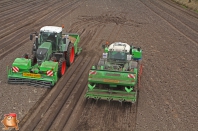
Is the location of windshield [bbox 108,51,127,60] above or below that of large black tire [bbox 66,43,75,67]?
above

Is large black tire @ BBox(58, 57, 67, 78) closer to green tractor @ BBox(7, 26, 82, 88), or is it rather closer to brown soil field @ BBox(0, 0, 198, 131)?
green tractor @ BBox(7, 26, 82, 88)

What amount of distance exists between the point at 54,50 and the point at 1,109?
5.21 meters

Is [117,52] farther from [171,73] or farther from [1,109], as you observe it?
[1,109]

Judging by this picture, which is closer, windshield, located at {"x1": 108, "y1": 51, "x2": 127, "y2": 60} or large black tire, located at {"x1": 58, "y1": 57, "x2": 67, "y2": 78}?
windshield, located at {"x1": 108, "y1": 51, "x2": 127, "y2": 60}

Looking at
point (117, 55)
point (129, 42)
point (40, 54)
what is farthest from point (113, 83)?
point (129, 42)

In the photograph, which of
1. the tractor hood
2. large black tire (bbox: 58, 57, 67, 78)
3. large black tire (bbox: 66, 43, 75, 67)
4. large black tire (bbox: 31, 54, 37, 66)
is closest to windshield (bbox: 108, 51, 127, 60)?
large black tire (bbox: 58, 57, 67, 78)

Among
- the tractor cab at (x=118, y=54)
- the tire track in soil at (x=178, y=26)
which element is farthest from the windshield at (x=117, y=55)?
the tire track in soil at (x=178, y=26)

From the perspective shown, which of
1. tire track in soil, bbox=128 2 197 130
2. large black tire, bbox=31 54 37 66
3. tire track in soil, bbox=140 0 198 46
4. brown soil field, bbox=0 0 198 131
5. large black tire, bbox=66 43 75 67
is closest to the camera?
brown soil field, bbox=0 0 198 131

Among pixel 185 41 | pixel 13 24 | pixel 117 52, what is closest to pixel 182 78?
pixel 117 52

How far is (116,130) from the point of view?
1072 centimetres

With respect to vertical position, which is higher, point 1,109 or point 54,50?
point 54,50

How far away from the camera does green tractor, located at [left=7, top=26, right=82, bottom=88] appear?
541 inches

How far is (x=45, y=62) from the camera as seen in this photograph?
14.1 meters

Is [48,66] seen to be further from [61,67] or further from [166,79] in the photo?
[166,79]
